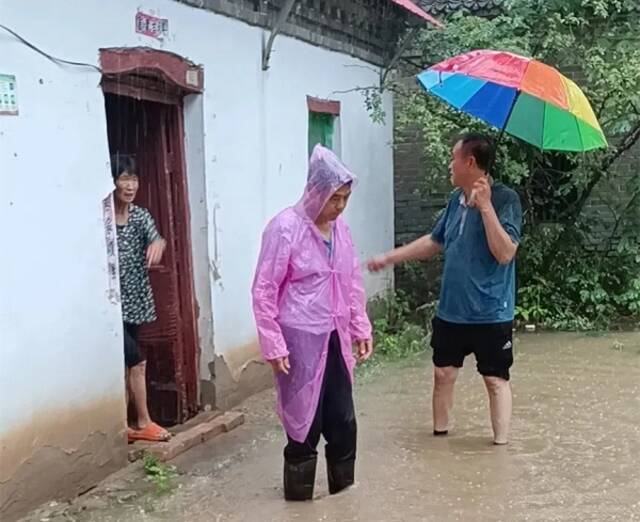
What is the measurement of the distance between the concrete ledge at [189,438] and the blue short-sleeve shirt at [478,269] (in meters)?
1.75

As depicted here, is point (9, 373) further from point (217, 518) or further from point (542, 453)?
point (542, 453)

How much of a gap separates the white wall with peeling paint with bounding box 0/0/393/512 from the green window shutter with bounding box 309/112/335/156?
3.86 ft

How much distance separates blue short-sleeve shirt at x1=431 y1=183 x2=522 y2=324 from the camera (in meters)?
5.58

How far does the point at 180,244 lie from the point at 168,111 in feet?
2.91

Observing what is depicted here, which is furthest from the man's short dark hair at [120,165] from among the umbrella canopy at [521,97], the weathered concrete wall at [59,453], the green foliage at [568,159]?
the green foliage at [568,159]

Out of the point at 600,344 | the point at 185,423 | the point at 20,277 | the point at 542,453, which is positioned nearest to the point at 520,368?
the point at 600,344

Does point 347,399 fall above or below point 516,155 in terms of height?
below

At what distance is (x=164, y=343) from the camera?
6.69 metres

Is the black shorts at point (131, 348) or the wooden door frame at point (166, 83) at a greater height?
the wooden door frame at point (166, 83)

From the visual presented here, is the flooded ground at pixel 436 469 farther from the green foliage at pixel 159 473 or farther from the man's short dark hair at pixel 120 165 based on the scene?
the man's short dark hair at pixel 120 165

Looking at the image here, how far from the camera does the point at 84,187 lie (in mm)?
5289

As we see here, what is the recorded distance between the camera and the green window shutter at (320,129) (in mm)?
8883

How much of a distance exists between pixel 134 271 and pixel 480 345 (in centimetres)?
212

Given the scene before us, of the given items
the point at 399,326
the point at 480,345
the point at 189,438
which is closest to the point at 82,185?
the point at 189,438
